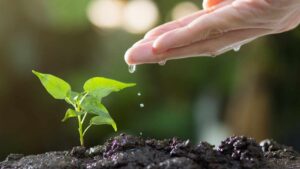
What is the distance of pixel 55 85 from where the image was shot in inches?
42.8

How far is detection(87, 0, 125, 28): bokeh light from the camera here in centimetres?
396

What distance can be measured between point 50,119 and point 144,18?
1.04m

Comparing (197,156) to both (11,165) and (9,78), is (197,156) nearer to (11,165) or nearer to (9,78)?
(11,165)

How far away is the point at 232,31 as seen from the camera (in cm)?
123

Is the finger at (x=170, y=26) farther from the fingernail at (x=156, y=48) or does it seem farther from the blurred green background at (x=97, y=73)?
the blurred green background at (x=97, y=73)

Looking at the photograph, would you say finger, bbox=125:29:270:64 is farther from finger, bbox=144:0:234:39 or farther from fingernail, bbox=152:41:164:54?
finger, bbox=144:0:234:39

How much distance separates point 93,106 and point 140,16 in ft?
10.0

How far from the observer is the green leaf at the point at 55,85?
3.54 ft

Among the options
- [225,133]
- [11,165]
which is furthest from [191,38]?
[225,133]

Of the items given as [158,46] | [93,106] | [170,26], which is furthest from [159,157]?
[170,26]

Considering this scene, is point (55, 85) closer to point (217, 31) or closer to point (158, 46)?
point (158, 46)

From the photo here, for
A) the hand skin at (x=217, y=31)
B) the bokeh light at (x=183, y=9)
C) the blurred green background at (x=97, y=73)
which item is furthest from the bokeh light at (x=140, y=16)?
the hand skin at (x=217, y=31)

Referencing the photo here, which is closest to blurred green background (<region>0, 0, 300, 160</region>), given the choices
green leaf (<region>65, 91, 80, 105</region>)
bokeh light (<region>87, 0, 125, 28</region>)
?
bokeh light (<region>87, 0, 125, 28</region>)

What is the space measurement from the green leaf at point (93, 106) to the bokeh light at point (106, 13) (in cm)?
288
